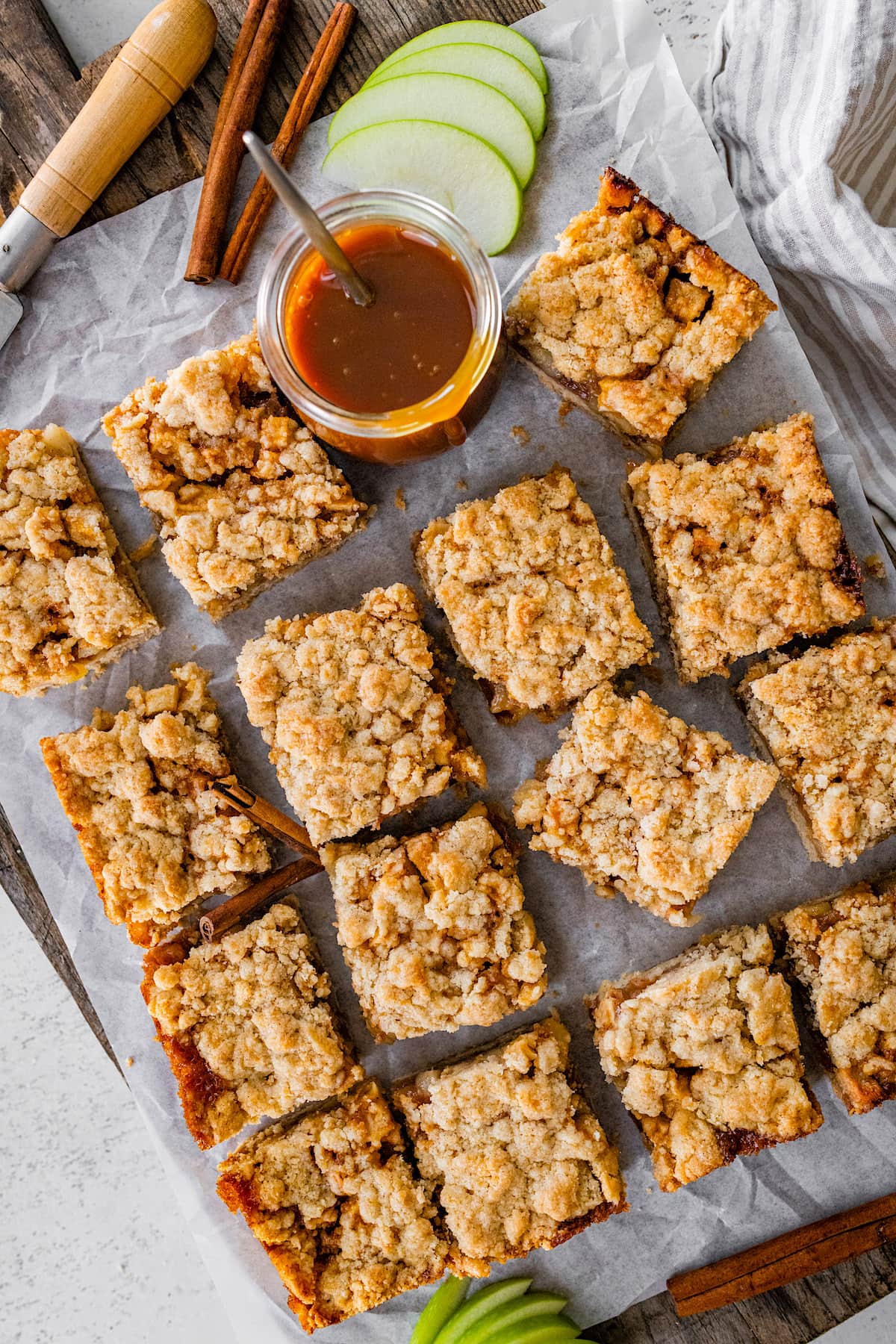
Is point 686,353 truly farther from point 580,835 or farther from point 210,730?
point 210,730

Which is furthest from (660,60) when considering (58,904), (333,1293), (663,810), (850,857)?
(333,1293)

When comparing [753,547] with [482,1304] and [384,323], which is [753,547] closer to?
[384,323]

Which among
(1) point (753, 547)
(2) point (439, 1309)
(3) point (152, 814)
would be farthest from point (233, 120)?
(2) point (439, 1309)

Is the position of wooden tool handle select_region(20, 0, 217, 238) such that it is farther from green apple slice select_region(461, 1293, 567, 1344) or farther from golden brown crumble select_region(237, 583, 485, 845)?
green apple slice select_region(461, 1293, 567, 1344)

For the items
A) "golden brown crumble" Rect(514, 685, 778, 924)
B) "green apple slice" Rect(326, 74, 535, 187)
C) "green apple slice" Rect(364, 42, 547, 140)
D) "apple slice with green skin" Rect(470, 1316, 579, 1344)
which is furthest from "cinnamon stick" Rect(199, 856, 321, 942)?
"green apple slice" Rect(364, 42, 547, 140)

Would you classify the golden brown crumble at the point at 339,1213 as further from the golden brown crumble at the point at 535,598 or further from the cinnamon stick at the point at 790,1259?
the golden brown crumble at the point at 535,598

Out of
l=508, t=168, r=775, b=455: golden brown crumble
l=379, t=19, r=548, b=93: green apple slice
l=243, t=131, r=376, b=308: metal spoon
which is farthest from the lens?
l=379, t=19, r=548, b=93: green apple slice

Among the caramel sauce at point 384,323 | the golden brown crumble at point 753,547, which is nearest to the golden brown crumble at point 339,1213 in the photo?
the golden brown crumble at point 753,547
